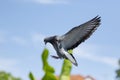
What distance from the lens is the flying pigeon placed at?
2418 millimetres

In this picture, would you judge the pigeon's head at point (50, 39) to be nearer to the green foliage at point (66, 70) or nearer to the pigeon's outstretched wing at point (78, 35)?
the pigeon's outstretched wing at point (78, 35)

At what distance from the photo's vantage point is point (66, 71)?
2.72 meters

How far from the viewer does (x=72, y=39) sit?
8.23 ft

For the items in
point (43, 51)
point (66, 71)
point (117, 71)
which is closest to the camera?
point (43, 51)

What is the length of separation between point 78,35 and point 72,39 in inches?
1.8

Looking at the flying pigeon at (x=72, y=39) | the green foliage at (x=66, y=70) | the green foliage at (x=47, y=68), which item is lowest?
the green foliage at (x=66, y=70)

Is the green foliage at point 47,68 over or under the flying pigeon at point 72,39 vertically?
under

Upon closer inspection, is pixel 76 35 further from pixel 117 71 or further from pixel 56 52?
pixel 117 71

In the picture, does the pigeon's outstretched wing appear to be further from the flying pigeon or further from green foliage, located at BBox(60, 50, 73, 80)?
green foliage, located at BBox(60, 50, 73, 80)

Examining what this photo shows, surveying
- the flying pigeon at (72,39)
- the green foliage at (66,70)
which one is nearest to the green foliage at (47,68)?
the flying pigeon at (72,39)

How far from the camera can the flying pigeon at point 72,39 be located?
7.93 feet

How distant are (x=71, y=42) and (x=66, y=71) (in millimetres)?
278

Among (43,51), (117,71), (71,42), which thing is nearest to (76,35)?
(71,42)

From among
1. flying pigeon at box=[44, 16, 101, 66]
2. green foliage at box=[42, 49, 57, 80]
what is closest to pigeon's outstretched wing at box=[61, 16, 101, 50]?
flying pigeon at box=[44, 16, 101, 66]
